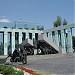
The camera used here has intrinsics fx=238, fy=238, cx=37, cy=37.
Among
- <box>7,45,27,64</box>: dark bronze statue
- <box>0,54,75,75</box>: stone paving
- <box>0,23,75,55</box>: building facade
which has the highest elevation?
<box>0,23,75,55</box>: building facade

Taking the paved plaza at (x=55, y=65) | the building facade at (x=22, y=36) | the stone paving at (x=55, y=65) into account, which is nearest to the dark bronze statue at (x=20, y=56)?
the stone paving at (x=55, y=65)

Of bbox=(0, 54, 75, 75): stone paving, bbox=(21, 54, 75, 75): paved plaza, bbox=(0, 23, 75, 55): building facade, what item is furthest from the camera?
bbox=(0, 23, 75, 55): building facade

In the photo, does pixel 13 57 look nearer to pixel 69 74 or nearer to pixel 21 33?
pixel 69 74

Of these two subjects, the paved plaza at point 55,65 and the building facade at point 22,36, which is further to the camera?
the building facade at point 22,36

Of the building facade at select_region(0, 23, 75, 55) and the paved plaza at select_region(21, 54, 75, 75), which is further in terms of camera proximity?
the building facade at select_region(0, 23, 75, 55)

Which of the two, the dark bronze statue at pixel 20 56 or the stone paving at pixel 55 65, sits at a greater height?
the dark bronze statue at pixel 20 56

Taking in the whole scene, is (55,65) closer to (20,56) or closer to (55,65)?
(55,65)

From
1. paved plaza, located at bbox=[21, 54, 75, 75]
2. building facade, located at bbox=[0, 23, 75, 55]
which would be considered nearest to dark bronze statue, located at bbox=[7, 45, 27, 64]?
paved plaza, located at bbox=[21, 54, 75, 75]

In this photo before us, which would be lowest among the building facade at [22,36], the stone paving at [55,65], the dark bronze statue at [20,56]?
the stone paving at [55,65]

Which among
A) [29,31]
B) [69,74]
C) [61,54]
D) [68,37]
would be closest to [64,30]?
[68,37]

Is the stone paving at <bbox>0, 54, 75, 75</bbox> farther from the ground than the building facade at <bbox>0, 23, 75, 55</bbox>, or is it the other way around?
the building facade at <bbox>0, 23, 75, 55</bbox>

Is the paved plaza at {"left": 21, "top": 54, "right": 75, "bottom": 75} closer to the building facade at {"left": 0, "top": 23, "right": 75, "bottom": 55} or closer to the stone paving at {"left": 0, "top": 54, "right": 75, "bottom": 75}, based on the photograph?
the stone paving at {"left": 0, "top": 54, "right": 75, "bottom": 75}

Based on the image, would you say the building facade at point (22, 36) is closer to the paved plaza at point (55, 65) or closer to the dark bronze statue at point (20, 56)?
the paved plaza at point (55, 65)

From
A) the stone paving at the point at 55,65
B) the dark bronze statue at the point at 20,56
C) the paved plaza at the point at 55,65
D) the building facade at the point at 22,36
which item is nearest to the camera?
the stone paving at the point at 55,65
